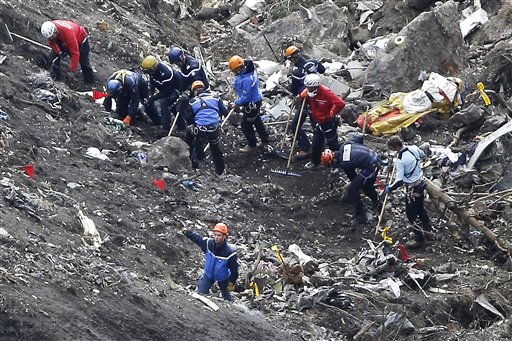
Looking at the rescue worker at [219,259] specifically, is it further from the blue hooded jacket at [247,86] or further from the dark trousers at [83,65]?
the dark trousers at [83,65]

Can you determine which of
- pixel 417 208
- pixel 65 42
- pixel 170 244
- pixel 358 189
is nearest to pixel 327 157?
pixel 358 189

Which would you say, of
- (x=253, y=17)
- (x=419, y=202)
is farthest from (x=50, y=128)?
(x=253, y=17)

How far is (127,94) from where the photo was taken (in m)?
14.6

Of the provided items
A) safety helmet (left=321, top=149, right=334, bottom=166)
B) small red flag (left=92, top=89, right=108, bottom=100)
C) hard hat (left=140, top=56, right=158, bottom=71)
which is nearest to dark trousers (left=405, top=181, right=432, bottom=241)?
safety helmet (left=321, top=149, right=334, bottom=166)

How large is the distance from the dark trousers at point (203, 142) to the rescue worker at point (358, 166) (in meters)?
1.48

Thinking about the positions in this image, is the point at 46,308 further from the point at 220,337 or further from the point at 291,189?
the point at 291,189

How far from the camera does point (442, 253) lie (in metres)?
13.0

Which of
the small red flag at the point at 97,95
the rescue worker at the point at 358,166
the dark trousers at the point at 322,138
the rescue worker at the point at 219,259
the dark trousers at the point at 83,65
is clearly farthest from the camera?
the small red flag at the point at 97,95

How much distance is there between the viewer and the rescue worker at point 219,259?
1016 cm

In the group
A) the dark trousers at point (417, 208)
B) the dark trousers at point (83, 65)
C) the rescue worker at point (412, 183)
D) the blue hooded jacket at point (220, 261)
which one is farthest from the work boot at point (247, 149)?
the blue hooded jacket at point (220, 261)

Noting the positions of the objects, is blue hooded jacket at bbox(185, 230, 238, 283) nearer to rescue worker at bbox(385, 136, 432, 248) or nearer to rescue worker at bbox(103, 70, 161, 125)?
rescue worker at bbox(385, 136, 432, 248)

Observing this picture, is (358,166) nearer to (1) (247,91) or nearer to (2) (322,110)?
(2) (322,110)

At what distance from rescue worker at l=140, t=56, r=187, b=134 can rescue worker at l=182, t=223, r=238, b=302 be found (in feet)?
14.6

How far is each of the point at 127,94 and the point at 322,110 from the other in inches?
111
